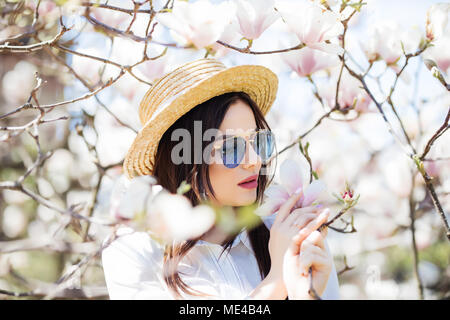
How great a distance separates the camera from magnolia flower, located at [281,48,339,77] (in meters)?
1.26

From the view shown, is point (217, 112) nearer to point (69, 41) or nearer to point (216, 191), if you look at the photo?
point (216, 191)

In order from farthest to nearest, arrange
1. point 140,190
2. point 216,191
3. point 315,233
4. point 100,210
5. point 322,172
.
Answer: point 322,172 → point 100,210 → point 216,191 → point 315,233 → point 140,190

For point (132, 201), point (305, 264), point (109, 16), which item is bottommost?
point (305, 264)

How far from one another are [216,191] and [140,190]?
0.43 m

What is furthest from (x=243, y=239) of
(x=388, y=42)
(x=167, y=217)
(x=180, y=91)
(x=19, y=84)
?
(x=19, y=84)

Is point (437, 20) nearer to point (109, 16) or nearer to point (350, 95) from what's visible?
point (350, 95)

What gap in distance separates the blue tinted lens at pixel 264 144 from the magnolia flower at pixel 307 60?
217mm

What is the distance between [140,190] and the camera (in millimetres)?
783

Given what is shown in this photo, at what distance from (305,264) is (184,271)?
40 centimetres

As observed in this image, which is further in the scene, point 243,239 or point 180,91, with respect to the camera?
point 243,239

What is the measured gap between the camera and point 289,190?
1.04 metres

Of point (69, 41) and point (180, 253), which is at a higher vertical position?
point (69, 41)

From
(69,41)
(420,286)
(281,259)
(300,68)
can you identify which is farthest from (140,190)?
(420,286)

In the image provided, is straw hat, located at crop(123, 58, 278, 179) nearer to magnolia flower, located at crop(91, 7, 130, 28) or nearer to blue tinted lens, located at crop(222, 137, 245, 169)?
blue tinted lens, located at crop(222, 137, 245, 169)
